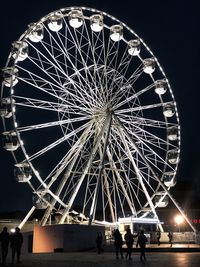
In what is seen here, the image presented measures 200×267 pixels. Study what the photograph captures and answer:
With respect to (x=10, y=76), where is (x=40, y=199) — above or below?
below

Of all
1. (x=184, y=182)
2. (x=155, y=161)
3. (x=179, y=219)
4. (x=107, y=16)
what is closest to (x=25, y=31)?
(x=107, y=16)

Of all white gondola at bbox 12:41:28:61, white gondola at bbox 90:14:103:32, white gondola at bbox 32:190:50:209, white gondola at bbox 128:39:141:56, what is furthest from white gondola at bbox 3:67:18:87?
white gondola at bbox 128:39:141:56

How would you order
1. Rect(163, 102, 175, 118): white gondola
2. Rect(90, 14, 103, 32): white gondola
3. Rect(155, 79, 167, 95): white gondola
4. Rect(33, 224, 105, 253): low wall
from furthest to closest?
Rect(163, 102, 175, 118): white gondola < Rect(155, 79, 167, 95): white gondola < Rect(90, 14, 103, 32): white gondola < Rect(33, 224, 105, 253): low wall

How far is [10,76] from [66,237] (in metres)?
9.82

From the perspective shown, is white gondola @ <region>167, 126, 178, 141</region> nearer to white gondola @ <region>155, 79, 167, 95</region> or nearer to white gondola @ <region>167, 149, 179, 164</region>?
white gondola @ <region>167, 149, 179, 164</region>

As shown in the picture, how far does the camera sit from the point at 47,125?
26.2 m

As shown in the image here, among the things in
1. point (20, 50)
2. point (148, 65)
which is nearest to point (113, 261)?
point (20, 50)

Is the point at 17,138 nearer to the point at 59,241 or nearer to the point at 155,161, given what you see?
the point at 59,241

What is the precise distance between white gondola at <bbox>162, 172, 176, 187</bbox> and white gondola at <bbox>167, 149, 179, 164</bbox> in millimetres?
901

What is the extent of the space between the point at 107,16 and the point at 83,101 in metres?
6.13

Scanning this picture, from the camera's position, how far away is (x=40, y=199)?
2675 centimetres

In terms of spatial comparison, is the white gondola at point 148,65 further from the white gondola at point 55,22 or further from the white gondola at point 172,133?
the white gondola at point 55,22

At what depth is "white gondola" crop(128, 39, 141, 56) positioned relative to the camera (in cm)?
2960

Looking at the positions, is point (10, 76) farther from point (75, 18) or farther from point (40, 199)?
point (40, 199)
